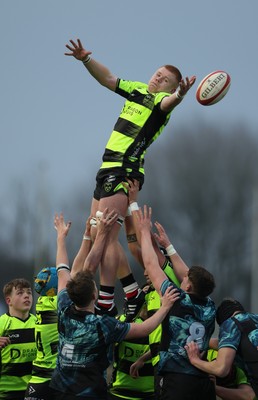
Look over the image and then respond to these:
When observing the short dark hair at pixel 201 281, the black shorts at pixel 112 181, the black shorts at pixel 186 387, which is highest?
the black shorts at pixel 112 181

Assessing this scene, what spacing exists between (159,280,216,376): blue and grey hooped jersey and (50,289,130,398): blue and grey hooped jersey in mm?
686

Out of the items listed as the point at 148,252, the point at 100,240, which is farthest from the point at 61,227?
the point at 148,252

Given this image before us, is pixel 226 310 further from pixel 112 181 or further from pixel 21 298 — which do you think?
pixel 21 298

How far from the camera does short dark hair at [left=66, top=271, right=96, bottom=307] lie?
8984mm

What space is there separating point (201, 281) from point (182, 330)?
0.55 meters

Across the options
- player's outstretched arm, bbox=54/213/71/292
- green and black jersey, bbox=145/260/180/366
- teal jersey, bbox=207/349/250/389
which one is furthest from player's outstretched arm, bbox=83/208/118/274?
teal jersey, bbox=207/349/250/389

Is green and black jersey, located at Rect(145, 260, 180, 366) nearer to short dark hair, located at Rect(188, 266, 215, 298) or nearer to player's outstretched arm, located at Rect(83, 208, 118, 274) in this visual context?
player's outstretched arm, located at Rect(83, 208, 118, 274)

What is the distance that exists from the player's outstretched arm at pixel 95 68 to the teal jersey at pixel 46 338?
287cm

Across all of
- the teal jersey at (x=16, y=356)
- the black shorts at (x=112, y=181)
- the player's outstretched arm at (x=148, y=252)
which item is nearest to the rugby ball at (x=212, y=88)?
the black shorts at (x=112, y=181)

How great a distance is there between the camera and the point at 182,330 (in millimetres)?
9648

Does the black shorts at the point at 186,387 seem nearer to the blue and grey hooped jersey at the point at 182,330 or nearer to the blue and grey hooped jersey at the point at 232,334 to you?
the blue and grey hooped jersey at the point at 182,330

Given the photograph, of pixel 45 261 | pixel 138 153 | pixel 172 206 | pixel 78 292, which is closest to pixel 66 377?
pixel 78 292

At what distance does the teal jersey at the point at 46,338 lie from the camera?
39.1 ft

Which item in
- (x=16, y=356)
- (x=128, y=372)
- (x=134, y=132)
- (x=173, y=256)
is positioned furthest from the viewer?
(x=16, y=356)
